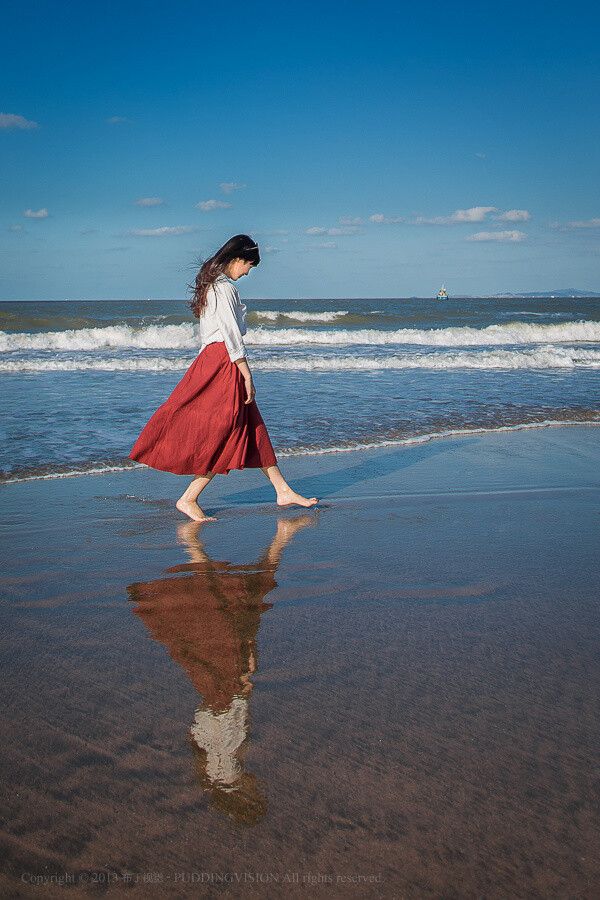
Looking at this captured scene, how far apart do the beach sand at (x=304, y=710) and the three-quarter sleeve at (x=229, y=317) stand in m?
1.05

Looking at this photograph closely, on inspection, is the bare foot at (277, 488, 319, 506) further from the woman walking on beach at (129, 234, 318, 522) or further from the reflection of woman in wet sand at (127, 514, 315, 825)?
the reflection of woman in wet sand at (127, 514, 315, 825)

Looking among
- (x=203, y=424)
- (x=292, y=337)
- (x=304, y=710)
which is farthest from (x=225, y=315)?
(x=292, y=337)

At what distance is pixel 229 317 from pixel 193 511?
1.18 metres

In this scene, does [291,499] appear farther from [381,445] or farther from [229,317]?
[381,445]

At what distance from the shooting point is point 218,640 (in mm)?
2293

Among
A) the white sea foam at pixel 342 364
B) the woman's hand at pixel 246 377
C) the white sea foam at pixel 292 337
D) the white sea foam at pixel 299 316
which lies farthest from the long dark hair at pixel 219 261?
the white sea foam at pixel 299 316

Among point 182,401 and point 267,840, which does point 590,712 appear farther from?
point 182,401

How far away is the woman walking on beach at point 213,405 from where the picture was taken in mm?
3742

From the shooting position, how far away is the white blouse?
3.69m

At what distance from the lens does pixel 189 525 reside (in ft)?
12.7

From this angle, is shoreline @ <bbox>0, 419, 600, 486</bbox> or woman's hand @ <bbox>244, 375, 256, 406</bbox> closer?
woman's hand @ <bbox>244, 375, 256, 406</bbox>

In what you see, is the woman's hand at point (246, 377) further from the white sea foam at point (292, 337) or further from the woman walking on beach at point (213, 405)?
the white sea foam at point (292, 337)

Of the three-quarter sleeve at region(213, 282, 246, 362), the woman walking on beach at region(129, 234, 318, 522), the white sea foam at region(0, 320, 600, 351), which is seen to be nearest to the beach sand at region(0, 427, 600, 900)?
the woman walking on beach at region(129, 234, 318, 522)

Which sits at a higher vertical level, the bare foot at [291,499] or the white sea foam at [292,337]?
the white sea foam at [292,337]
